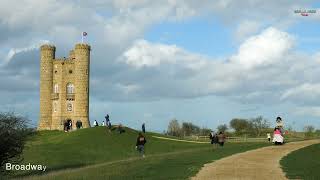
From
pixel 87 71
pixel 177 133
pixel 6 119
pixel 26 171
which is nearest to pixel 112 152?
pixel 26 171

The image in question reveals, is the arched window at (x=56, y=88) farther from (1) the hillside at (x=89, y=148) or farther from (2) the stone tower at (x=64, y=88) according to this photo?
(1) the hillside at (x=89, y=148)

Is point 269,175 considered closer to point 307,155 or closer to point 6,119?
point 307,155

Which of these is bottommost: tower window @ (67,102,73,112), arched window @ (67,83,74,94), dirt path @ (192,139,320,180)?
dirt path @ (192,139,320,180)

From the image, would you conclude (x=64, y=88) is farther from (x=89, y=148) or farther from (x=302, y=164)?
(x=302, y=164)

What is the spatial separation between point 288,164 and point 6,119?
15.4 meters

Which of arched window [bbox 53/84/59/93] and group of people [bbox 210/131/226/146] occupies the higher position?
arched window [bbox 53/84/59/93]

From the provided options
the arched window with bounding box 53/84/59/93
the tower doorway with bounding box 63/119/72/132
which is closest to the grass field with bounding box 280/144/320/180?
the tower doorway with bounding box 63/119/72/132

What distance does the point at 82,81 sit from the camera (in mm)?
88562

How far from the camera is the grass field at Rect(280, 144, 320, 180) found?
23.7 m

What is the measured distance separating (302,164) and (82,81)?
62899mm

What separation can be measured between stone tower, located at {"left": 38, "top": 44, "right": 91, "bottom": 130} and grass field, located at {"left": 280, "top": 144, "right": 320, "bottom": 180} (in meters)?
54.9

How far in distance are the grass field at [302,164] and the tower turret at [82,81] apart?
54705 millimetres

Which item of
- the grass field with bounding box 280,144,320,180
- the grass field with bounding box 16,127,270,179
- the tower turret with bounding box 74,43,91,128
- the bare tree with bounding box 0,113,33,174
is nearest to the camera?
the grass field with bounding box 280,144,320,180

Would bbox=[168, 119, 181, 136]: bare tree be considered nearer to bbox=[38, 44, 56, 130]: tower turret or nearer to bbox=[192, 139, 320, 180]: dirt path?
bbox=[38, 44, 56, 130]: tower turret
